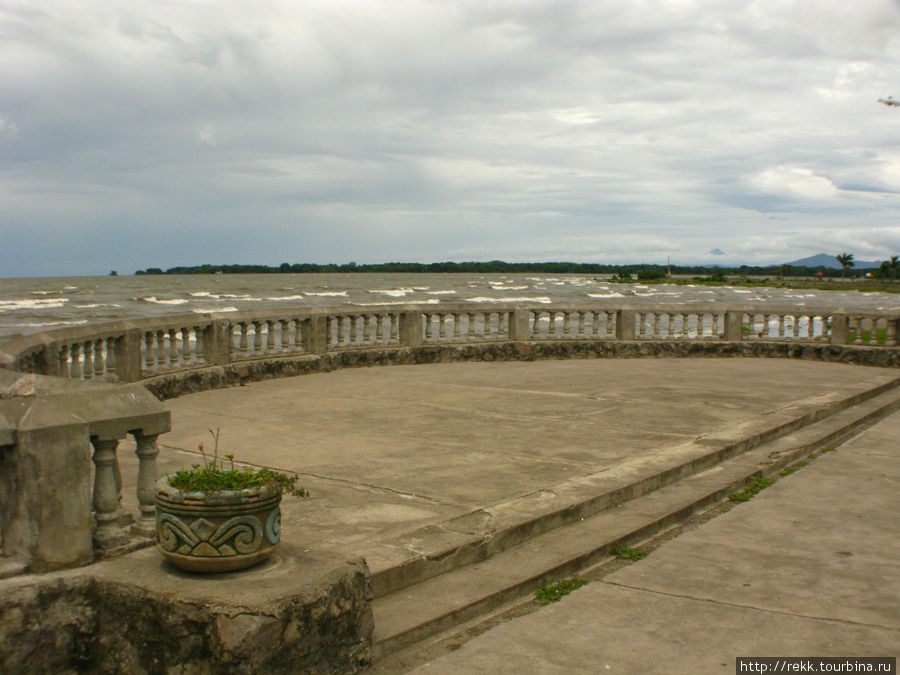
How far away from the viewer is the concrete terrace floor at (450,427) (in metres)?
5.48

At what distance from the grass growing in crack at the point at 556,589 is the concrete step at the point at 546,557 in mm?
47

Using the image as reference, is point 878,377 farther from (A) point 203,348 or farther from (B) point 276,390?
(A) point 203,348

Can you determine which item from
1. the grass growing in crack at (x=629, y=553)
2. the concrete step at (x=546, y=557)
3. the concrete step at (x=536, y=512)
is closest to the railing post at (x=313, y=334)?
the concrete step at (x=536, y=512)

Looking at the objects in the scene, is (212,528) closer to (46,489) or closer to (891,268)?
(46,489)

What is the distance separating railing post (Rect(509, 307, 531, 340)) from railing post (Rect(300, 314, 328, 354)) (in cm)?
375

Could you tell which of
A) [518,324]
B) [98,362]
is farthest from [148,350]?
[518,324]

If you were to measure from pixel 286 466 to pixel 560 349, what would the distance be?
9646 millimetres

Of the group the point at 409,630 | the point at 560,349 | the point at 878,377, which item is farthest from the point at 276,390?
the point at 878,377

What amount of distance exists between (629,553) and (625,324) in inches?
447

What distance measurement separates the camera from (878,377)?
42.4ft

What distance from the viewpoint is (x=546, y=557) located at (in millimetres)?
4754

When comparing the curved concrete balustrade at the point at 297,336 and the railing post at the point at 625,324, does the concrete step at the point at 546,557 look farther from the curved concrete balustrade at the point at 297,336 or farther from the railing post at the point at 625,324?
the railing post at the point at 625,324

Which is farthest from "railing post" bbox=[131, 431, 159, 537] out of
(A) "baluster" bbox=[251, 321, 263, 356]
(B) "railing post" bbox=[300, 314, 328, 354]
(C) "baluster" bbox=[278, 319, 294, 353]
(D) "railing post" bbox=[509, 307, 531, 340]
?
(D) "railing post" bbox=[509, 307, 531, 340]

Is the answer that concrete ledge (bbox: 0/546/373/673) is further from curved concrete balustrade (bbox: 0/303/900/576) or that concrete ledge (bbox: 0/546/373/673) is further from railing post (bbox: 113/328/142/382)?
railing post (bbox: 113/328/142/382)
